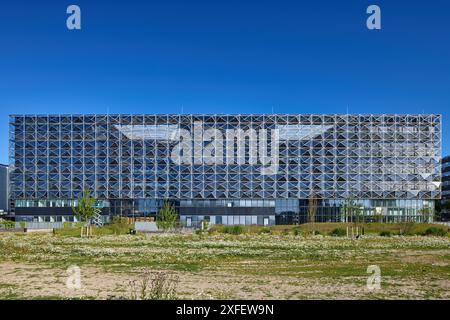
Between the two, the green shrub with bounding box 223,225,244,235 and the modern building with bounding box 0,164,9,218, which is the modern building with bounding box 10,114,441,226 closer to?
the green shrub with bounding box 223,225,244,235

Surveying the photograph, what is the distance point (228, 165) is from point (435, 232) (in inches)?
1756

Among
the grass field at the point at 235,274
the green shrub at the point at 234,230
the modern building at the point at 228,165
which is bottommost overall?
the green shrub at the point at 234,230

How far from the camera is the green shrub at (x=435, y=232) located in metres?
62.0

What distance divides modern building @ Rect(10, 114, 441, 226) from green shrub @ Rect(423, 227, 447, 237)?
32721 mm

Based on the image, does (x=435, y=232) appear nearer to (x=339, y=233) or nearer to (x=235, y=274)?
(x=339, y=233)

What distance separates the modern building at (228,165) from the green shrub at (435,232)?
32721mm

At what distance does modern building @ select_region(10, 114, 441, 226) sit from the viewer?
97.4 m

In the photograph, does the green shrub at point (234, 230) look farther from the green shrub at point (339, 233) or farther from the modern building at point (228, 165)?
the modern building at point (228, 165)

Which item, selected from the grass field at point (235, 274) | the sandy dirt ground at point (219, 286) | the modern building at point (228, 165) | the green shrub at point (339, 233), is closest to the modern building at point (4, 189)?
the modern building at point (228, 165)

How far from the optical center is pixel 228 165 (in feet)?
318

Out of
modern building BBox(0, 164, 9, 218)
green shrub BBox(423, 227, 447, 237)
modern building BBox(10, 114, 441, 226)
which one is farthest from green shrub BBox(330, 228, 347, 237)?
modern building BBox(0, 164, 9, 218)
